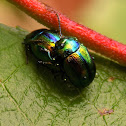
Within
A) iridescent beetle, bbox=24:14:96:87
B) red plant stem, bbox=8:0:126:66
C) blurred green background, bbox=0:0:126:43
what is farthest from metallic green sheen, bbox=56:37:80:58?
blurred green background, bbox=0:0:126:43

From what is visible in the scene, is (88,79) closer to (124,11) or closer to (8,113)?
(8,113)

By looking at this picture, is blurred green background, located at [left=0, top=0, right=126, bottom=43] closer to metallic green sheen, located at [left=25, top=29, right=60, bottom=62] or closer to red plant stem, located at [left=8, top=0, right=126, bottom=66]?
metallic green sheen, located at [left=25, top=29, right=60, bottom=62]

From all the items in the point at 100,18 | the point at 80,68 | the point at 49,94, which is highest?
the point at 80,68

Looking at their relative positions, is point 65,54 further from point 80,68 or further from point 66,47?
point 80,68

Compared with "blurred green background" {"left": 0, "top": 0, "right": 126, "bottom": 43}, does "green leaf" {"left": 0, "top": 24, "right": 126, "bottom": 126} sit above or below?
above

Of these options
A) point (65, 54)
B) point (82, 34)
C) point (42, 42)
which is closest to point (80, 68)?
point (65, 54)

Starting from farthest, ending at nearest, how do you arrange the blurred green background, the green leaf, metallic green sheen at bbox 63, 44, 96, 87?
1. the blurred green background
2. metallic green sheen at bbox 63, 44, 96, 87
3. the green leaf

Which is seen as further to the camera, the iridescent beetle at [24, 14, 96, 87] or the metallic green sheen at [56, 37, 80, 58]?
the metallic green sheen at [56, 37, 80, 58]
